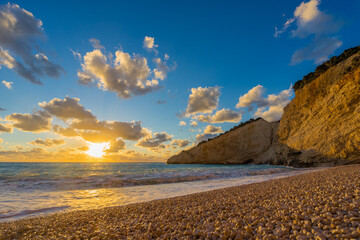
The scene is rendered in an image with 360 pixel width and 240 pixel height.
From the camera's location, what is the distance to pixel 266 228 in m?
2.40

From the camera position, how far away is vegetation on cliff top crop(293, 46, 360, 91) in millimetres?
21047

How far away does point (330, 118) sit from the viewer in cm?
1892

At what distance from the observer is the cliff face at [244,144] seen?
147 feet

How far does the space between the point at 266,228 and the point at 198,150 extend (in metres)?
51.8

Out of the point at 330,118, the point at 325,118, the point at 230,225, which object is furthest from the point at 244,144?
the point at 230,225

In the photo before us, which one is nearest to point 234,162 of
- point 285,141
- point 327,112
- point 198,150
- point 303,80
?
point 198,150

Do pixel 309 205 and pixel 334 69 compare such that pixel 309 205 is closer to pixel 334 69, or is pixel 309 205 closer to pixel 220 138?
pixel 334 69

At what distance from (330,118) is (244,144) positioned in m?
27.9

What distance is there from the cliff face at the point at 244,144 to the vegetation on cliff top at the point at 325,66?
18716 millimetres

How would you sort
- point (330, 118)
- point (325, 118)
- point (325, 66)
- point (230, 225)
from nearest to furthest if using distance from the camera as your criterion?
point (230, 225) < point (330, 118) < point (325, 118) < point (325, 66)

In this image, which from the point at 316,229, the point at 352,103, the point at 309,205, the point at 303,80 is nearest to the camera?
the point at 316,229

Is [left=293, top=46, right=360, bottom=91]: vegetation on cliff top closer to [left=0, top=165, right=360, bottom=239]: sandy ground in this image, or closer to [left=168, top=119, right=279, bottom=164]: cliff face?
[left=168, top=119, right=279, bottom=164]: cliff face

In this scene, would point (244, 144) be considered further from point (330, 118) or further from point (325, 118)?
point (330, 118)

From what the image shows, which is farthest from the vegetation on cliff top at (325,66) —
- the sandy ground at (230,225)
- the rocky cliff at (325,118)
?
the sandy ground at (230,225)
